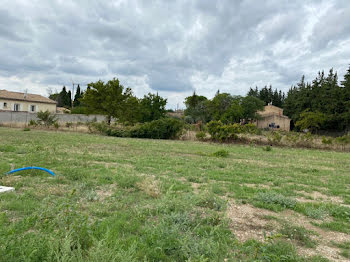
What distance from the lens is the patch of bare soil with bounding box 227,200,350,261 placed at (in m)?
2.64

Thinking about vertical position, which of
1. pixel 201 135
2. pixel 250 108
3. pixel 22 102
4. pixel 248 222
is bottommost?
pixel 248 222

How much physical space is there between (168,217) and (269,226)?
1.44m

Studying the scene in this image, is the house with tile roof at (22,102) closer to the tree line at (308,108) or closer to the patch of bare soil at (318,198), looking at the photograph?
the tree line at (308,108)

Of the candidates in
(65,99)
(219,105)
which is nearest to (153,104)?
(219,105)

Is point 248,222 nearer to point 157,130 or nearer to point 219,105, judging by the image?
point 157,130

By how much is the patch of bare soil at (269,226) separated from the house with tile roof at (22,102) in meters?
39.8

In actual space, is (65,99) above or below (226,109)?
above

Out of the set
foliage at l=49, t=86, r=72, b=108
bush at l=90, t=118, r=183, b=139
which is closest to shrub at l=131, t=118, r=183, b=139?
bush at l=90, t=118, r=183, b=139

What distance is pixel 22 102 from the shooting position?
35.8 m

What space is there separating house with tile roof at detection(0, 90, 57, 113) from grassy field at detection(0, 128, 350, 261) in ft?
116

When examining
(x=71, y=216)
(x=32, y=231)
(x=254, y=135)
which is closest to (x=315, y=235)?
(x=71, y=216)

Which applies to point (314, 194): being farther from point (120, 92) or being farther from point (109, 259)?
point (120, 92)

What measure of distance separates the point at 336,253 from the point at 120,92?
28534 mm

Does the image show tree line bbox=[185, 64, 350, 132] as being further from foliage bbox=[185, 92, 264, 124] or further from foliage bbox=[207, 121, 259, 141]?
foliage bbox=[207, 121, 259, 141]
